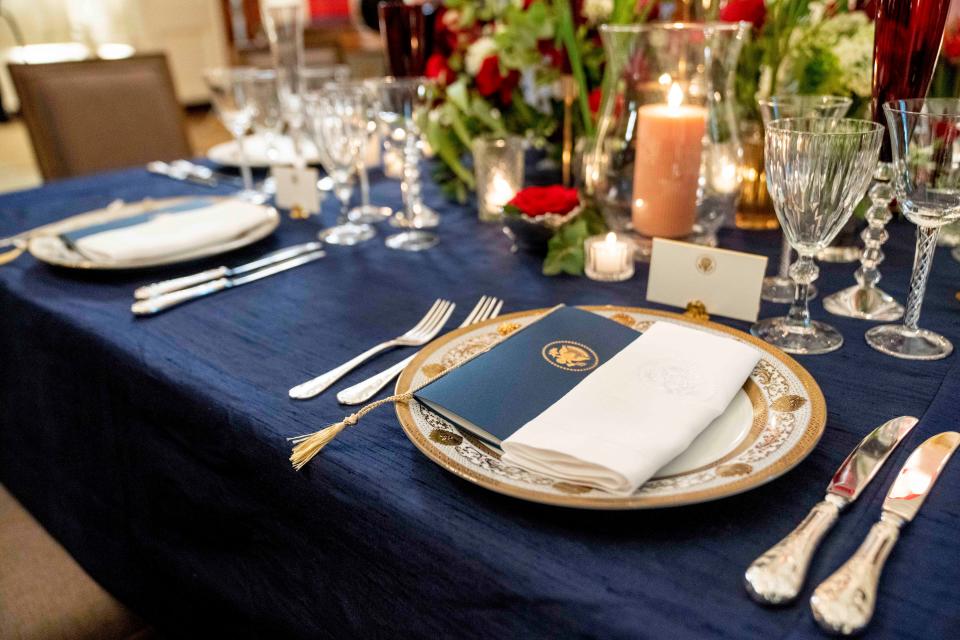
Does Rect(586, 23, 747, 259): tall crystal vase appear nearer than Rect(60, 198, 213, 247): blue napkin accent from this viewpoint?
Yes

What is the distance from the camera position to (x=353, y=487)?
0.50 metres

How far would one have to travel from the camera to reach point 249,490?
0.60 metres

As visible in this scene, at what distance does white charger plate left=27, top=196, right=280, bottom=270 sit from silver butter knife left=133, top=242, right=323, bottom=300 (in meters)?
0.03

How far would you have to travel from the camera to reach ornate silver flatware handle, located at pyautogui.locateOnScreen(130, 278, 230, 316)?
80cm

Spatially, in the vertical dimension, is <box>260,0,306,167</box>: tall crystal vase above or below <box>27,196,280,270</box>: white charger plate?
above

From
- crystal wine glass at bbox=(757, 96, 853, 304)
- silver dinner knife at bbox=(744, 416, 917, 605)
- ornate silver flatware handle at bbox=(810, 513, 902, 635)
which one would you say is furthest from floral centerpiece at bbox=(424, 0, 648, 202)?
ornate silver flatware handle at bbox=(810, 513, 902, 635)

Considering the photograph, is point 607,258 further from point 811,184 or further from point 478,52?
point 478,52

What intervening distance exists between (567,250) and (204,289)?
1.39 feet

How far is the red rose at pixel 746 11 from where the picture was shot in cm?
92

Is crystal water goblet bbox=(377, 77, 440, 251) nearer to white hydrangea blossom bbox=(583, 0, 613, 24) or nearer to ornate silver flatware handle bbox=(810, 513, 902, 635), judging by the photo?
white hydrangea blossom bbox=(583, 0, 613, 24)

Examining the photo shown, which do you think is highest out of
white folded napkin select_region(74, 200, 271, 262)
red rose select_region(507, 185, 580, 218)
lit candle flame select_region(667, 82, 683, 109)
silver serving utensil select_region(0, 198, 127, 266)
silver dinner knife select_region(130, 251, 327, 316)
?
lit candle flame select_region(667, 82, 683, 109)

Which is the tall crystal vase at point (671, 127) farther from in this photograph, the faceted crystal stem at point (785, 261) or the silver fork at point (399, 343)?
the silver fork at point (399, 343)

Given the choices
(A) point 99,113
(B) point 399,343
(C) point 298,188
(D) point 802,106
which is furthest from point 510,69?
(A) point 99,113

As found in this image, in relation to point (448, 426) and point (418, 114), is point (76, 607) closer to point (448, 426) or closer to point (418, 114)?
point (448, 426)
